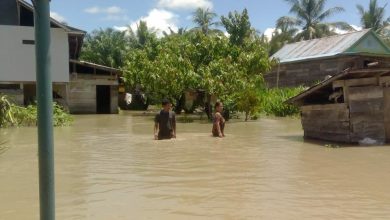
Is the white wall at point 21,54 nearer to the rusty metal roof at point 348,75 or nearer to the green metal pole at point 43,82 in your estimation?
the rusty metal roof at point 348,75

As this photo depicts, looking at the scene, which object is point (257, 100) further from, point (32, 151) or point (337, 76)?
point (32, 151)

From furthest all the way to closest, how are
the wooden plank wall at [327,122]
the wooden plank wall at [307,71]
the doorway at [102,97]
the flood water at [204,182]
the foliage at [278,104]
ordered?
the doorway at [102,97], the wooden plank wall at [307,71], the foliage at [278,104], the wooden plank wall at [327,122], the flood water at [204,182]

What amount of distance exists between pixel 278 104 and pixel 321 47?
5.24 metres

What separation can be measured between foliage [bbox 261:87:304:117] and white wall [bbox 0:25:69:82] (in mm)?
10327

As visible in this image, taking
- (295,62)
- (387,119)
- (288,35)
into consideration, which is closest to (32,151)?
(387,119)

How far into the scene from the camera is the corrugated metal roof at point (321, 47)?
24781 mm

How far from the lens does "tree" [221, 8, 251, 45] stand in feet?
89.5

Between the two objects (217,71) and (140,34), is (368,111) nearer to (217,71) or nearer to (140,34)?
(217,71)

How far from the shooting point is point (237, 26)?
2742 cm

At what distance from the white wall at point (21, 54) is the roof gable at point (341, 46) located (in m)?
11.4

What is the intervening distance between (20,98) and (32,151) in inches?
566

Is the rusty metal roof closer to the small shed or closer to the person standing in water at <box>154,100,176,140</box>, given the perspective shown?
the small shed

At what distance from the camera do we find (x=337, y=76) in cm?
1053

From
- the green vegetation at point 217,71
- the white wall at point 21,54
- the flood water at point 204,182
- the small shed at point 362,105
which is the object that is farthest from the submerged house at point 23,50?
the small shed at point 362,105
